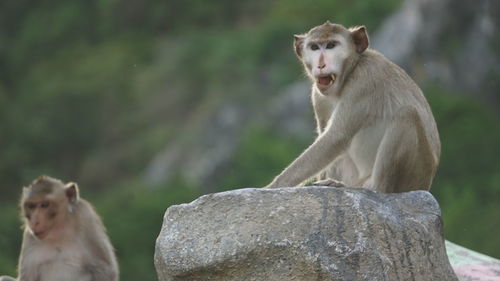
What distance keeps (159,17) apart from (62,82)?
3859 mm

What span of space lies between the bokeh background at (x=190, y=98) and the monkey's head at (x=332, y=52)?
17.4m

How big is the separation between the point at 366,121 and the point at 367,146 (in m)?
0.16

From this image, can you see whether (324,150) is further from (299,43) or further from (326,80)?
(299,43)

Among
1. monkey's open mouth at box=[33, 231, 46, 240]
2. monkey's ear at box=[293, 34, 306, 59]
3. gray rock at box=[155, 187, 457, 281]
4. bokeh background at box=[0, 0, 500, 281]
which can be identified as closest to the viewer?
gray rock at box=[155, 187, 457, 281]

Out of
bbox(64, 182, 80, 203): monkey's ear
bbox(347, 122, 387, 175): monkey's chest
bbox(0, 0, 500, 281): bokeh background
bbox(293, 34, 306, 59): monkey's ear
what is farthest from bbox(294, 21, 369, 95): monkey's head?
bbox(0, 0, 500, 281): bokeh background

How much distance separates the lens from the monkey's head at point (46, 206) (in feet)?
33.8

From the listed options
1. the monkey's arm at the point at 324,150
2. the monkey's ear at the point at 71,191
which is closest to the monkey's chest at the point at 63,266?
the monkey's ear at the point at 71,191

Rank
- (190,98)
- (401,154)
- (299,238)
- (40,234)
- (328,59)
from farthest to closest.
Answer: (190,98), (40,234), (328,59), (401,154), (299,238)

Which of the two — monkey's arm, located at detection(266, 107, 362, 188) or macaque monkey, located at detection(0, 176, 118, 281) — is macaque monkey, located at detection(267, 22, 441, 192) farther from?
macaque monkey, located at detection(0, 176, 118, 281)

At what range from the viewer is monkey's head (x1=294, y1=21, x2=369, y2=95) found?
8.88 metres

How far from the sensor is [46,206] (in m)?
10.3

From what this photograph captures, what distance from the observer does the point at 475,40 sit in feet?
97.1

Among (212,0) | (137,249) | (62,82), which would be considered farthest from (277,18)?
(137,249)

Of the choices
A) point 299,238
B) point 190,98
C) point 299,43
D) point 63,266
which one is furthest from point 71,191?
point 190,98
